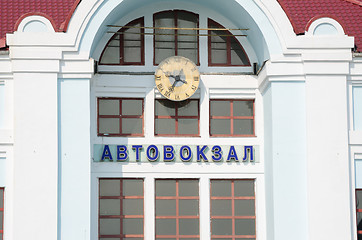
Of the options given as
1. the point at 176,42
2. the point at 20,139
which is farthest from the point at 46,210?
the point at 176,42

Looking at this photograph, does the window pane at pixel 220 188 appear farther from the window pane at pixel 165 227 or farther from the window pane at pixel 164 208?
the window pane at pixel 165 227

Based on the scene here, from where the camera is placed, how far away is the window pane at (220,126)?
84.8 feet

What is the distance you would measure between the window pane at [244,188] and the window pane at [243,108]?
84.2 inches

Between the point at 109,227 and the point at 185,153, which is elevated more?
Answer: the point at 185,153

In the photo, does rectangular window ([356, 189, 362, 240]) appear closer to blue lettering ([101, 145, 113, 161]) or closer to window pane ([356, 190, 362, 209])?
window pane ([356, 190, 362, 209])

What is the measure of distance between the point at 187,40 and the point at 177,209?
17.6 feet

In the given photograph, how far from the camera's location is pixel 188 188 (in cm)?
2536

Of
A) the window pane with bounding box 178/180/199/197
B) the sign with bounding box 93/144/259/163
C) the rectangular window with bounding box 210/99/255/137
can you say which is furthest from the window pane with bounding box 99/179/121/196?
the rectangular window with bounding box 210/99/255/137

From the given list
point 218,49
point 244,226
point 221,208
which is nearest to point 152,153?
point 221,208

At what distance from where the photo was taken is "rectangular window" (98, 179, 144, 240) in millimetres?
24875

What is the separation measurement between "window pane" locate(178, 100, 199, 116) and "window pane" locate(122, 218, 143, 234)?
3.55 meters

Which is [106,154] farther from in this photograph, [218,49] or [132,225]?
[218,49]

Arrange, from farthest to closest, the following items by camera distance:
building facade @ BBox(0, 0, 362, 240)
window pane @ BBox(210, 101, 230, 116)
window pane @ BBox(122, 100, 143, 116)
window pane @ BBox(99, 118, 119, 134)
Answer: window pane @ BBox(210, 101, 230, 116) < window pane @ BBox(122, 100, 143, 116) < window pane @ BBox(99, 118, 119, 134) < building facade @ BBox(0, 0, 362, 240)

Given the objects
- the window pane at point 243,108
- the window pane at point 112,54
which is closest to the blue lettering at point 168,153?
the window pane at point 243,108
